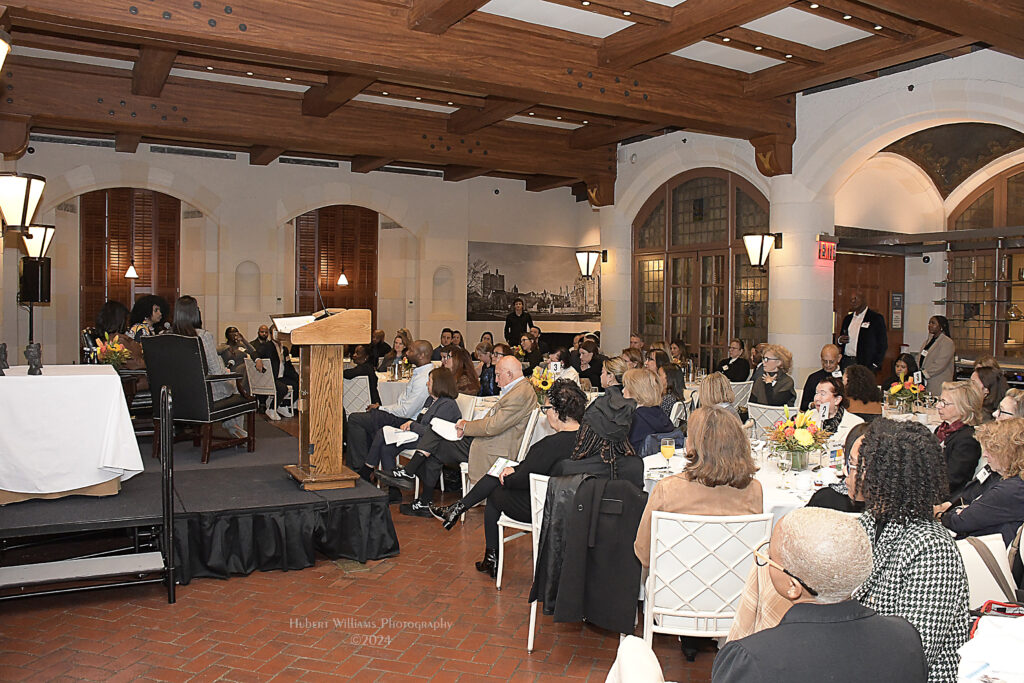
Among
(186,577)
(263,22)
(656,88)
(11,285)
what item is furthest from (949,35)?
(11,285)

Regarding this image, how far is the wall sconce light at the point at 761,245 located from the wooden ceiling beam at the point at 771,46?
2.23 metres

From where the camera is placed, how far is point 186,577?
16.1ft

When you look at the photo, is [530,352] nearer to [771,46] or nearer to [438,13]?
[771,46]

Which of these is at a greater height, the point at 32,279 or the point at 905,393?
the point at 32,279

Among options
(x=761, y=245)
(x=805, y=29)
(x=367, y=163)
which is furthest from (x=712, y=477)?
(x=367, y=163)

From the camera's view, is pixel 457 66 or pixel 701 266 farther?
pixel 701 266

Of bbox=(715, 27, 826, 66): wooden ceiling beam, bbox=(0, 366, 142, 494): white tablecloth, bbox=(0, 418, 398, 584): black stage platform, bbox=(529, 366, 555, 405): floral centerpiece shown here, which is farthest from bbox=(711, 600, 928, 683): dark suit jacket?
bbox=(715, 27, 826, 66): wooden ceiling beam

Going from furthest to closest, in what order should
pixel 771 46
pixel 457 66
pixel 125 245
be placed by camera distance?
pixel 125 245 → pixel 771 46 → pixel 457 66

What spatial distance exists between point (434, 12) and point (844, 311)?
780 cm

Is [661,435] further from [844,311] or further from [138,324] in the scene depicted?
[844,311]

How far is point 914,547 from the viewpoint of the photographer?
2.37 m

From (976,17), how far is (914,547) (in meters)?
5.23

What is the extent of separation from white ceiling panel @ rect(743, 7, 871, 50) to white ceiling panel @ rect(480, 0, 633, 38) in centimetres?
124

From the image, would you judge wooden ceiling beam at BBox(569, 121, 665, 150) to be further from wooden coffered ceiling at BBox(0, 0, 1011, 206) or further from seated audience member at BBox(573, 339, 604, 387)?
seated audience member at BBox(573, 339, 604, 387)
